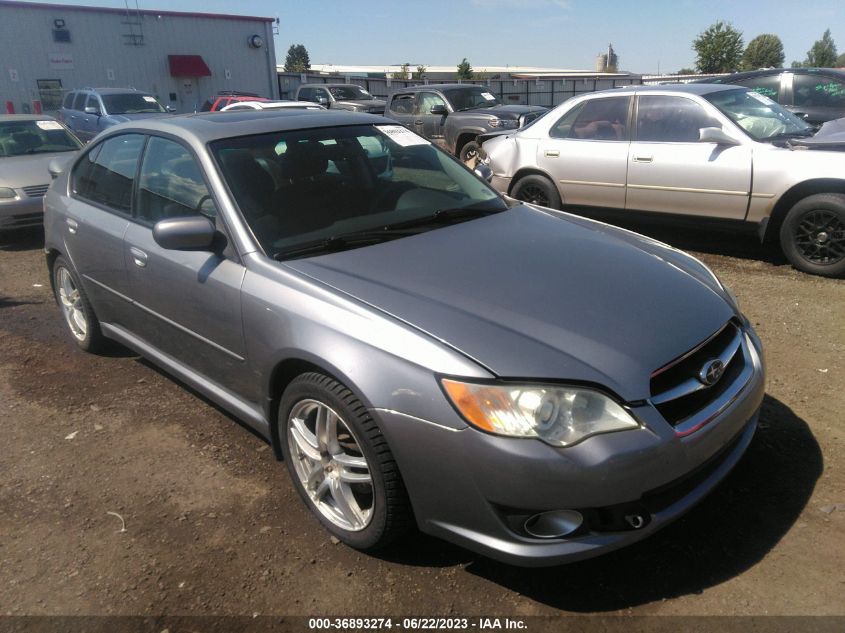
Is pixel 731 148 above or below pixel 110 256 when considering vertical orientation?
above

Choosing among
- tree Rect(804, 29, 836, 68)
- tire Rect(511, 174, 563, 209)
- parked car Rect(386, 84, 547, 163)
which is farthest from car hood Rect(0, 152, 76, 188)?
tree Rect(804, 29, 836, 68)

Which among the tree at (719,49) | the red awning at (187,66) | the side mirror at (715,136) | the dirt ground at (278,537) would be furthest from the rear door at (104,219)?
the tree at (719,49)

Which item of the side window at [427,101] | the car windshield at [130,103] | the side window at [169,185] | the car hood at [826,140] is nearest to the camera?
the side window at [169,185]

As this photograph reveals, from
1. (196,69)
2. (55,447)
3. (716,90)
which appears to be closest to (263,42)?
(196,69)

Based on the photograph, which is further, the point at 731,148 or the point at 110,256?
the point at 731,148

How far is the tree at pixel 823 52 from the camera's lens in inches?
2827

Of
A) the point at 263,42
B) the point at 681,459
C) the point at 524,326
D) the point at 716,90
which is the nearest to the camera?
the point at 681,459

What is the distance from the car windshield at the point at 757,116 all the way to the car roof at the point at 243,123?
3.80 meters

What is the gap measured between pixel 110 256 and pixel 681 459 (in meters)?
3.22

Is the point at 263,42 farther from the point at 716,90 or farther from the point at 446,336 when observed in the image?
the point at 446,336

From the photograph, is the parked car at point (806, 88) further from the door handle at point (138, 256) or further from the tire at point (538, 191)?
the door handle at point (138, 256)

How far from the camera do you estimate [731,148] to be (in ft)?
19.5

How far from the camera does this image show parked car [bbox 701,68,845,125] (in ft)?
30.6

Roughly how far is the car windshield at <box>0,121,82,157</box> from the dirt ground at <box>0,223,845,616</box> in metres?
6.57
